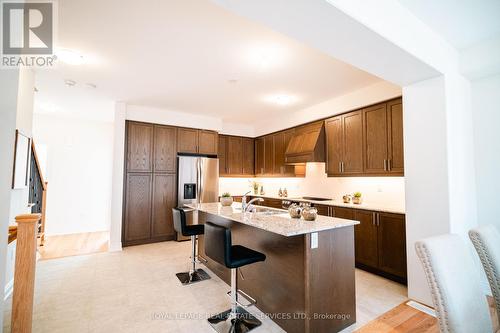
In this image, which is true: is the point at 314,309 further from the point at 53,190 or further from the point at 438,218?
the point at 53,190

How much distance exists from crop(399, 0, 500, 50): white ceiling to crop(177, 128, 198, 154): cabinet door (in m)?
4.30

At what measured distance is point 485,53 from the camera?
2.43 meters

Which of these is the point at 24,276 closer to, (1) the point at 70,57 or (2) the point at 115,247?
(1) the point at 70,57

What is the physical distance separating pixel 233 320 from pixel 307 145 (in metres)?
3.27

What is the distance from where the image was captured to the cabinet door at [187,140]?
16.9ft

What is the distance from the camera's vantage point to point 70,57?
112 inches

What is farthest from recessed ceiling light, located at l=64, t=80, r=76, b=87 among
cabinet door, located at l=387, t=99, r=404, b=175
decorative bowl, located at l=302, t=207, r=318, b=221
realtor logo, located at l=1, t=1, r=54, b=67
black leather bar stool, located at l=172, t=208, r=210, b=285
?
cabinet door, located at l=387, t=99, r=404, b=175

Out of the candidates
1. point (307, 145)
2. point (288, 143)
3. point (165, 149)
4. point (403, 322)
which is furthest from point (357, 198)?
point (165, 149)

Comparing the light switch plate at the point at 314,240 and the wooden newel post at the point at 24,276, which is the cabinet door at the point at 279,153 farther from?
the wooden newel post at the point at 24,276

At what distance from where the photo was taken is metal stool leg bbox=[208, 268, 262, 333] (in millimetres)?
2016

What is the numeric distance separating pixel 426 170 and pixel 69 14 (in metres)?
3.82

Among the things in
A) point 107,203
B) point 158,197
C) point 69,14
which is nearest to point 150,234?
point 158,197

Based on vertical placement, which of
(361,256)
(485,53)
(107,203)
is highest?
(485,53)

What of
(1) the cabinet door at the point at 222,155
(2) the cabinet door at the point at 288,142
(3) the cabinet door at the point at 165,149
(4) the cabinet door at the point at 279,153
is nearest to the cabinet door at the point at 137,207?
(3) the cabinet door at the point at 165,149
